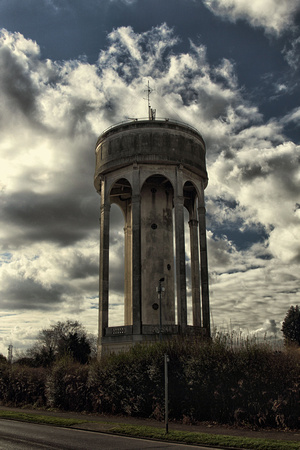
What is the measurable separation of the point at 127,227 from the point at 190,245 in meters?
6.21

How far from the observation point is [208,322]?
37312 millimetres

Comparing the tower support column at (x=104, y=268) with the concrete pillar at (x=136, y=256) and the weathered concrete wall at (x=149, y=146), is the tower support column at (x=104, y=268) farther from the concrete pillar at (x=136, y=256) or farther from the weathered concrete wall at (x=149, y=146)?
the weathered concrete wall at (x=149, y=146)

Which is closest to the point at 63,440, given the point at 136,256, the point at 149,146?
the point at 136,256

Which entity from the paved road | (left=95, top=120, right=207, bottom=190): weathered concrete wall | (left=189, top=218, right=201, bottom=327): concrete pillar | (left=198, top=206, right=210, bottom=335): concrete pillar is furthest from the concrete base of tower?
the paved road

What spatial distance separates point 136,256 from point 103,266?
3157mm

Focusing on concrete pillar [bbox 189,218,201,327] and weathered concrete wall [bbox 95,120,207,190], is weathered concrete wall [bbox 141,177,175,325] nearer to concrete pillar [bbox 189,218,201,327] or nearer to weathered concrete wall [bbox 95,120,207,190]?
concrete pillar [bbox 189,218,201,327]

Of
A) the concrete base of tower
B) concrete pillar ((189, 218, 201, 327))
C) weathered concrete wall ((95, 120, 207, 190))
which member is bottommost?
the concrete base of tower

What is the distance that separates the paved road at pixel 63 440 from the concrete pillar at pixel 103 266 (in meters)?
17.4

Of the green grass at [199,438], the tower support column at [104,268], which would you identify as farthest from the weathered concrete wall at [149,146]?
the green grass at [199,438]

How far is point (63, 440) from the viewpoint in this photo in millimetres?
15117

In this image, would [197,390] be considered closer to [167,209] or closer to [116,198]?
[167,209]

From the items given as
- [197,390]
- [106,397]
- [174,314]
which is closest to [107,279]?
[174,314]

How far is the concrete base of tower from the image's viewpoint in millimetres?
33438

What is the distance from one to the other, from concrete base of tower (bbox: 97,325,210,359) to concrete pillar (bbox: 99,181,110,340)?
0.85 meters
